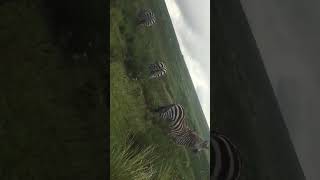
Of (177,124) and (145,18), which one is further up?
(145,18)

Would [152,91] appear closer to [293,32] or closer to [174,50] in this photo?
[293,32]

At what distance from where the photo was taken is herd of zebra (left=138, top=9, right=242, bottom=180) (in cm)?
287

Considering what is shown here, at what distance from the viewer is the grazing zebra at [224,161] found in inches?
111

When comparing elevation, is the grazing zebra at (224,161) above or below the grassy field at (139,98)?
below

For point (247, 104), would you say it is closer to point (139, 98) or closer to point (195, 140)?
point (139, 98)

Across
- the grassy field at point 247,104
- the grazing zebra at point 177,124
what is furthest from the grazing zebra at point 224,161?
the grazing zebra at point 177,124

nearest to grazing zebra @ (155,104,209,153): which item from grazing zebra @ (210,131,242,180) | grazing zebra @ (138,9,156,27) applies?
grazing zebra @ (138,9,156,27)

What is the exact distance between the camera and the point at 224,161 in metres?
2.86

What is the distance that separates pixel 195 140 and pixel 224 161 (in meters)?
7.93
